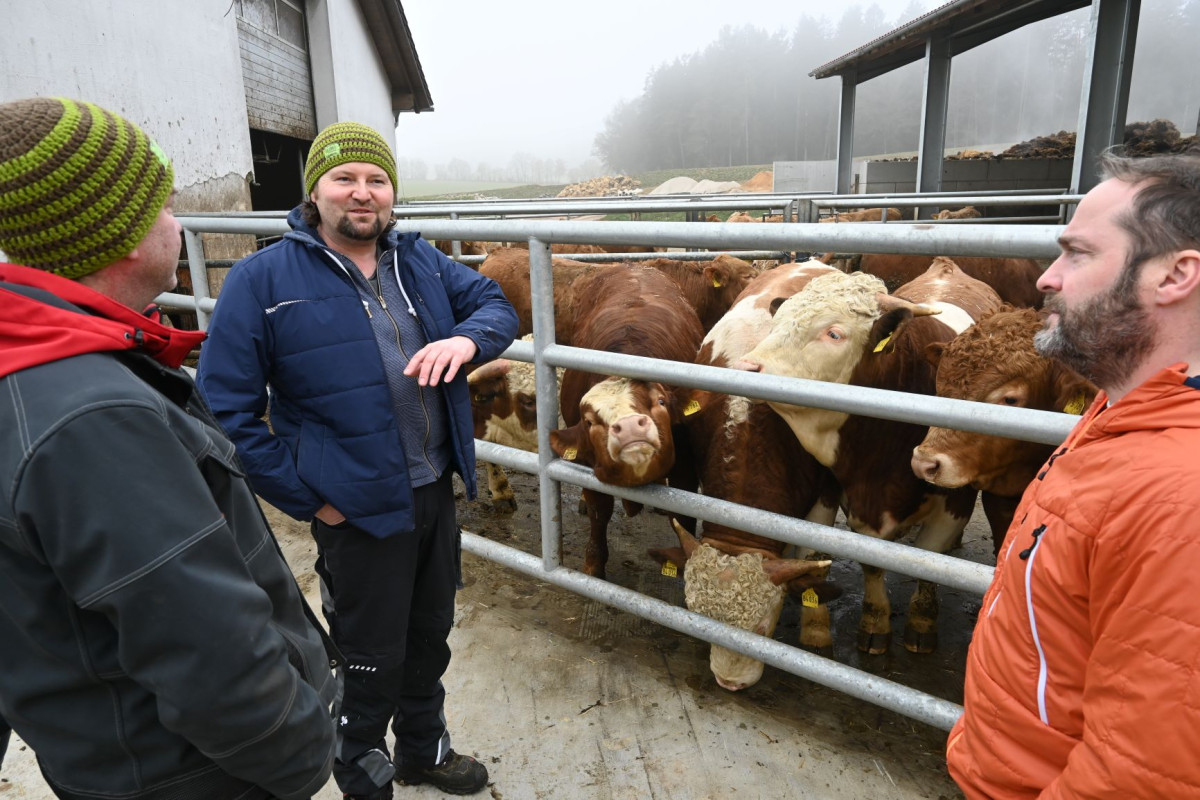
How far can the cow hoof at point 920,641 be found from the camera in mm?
3309

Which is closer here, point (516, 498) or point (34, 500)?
point (34, 500)

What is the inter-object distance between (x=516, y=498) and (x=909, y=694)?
3.17 meters

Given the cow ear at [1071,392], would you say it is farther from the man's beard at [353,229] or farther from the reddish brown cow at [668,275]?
the reddish brown cow at [668,275]

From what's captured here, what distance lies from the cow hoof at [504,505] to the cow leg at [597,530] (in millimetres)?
1017

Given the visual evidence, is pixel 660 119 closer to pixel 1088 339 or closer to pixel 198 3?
pixel 198 3

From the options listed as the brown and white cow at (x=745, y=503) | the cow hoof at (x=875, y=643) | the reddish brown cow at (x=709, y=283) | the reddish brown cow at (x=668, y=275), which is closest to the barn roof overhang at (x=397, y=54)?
the reddish brown cow at (x=668, y=275)

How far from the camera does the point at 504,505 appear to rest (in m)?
4.76

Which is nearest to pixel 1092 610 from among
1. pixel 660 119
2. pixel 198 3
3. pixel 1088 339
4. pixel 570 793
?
pixel 1088 339

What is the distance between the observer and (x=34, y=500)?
96 cm

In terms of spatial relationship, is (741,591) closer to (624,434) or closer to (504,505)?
(624,434)

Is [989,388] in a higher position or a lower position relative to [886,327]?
lower

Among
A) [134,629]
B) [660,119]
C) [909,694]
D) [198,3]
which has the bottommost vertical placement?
[909,694]

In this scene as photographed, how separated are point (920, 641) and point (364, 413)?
8.53 ft

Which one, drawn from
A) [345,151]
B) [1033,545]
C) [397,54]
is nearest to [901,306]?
[1033,545]
